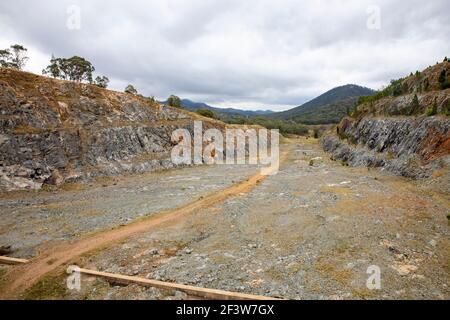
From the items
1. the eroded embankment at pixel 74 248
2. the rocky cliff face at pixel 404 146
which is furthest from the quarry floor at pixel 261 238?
the rocky cliff face at pixel 404 146

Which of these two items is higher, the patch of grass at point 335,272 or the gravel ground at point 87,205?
the gravel ground at point 87,205

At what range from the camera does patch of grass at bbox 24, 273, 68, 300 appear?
38.2ft

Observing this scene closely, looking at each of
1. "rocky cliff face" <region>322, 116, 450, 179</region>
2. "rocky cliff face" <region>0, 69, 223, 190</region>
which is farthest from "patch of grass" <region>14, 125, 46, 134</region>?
"rocky cliff face" <region>322, 116, 450, 179</region>

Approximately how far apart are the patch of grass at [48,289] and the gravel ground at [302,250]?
72 cm

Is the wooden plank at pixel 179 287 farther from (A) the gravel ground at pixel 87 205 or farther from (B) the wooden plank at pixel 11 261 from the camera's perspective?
(A) the gravel ground at pixel 87 205

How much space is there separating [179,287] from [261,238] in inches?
256

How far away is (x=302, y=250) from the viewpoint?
594 inches

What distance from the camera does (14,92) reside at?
3812 cm

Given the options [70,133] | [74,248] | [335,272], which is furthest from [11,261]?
[70,133]

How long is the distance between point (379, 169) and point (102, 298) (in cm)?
3313

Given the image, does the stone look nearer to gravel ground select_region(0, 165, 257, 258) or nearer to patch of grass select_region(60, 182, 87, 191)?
patch of grass select_region(60, 182, 87, 191)

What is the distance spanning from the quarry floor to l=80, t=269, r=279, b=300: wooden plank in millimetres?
283

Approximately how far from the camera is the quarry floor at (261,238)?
39.2 feet

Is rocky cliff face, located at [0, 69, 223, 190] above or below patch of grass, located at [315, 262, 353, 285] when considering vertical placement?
above
